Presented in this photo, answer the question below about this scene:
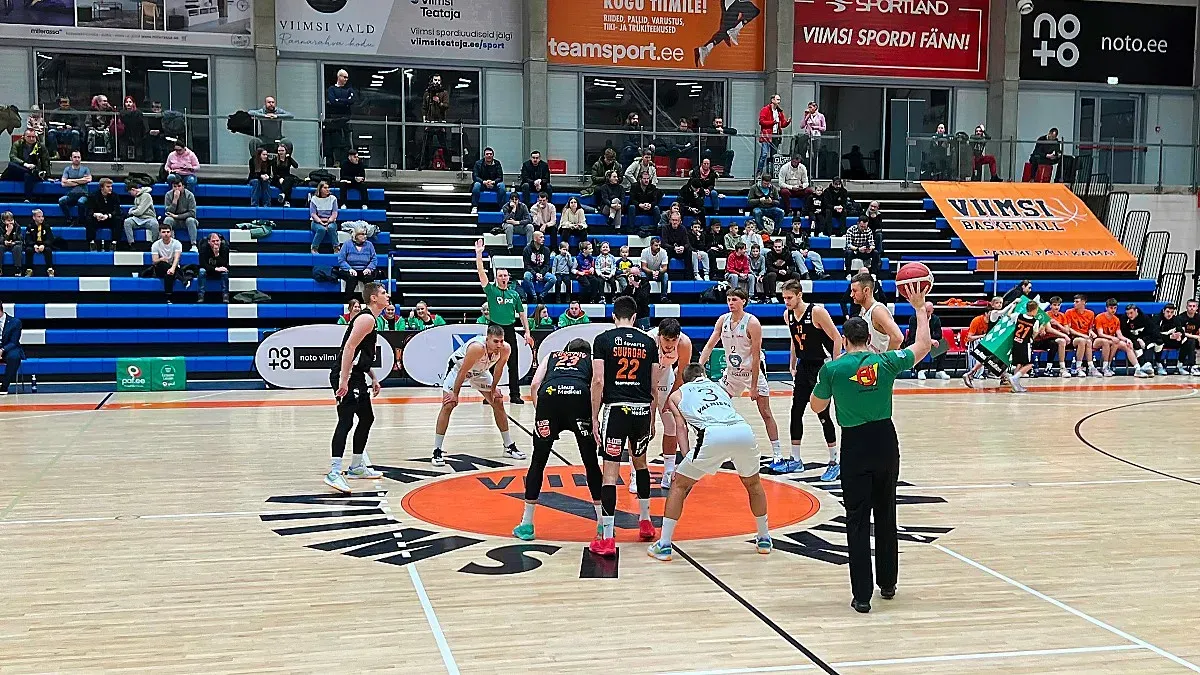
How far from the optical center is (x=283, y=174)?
2361cm

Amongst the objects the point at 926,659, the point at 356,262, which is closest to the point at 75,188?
the point at 356,262

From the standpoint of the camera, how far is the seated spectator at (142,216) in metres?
Result: 21.2

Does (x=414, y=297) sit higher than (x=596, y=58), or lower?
lower

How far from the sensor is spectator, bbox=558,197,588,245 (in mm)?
23141

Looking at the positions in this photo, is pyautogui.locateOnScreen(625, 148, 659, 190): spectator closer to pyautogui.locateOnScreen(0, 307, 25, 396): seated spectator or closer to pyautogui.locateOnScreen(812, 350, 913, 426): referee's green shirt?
pyautogui.locateOnScreen(0, 307, 25, 396): seated spectator

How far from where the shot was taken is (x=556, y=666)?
5.61 m

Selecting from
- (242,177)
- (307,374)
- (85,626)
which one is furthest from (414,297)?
(85,626)

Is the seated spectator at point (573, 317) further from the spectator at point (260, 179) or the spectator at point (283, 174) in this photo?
the spectator at point (260, 179)

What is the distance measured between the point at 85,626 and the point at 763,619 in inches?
151

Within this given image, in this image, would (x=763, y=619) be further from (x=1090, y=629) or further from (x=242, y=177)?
(x=242, y=177)

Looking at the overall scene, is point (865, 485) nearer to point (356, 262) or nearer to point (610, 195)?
point (356, 262)

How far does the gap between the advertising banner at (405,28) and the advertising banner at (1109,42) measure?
1413cm

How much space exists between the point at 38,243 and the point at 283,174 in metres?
5.13

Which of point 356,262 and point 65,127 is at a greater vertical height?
Answer: point 65,127
